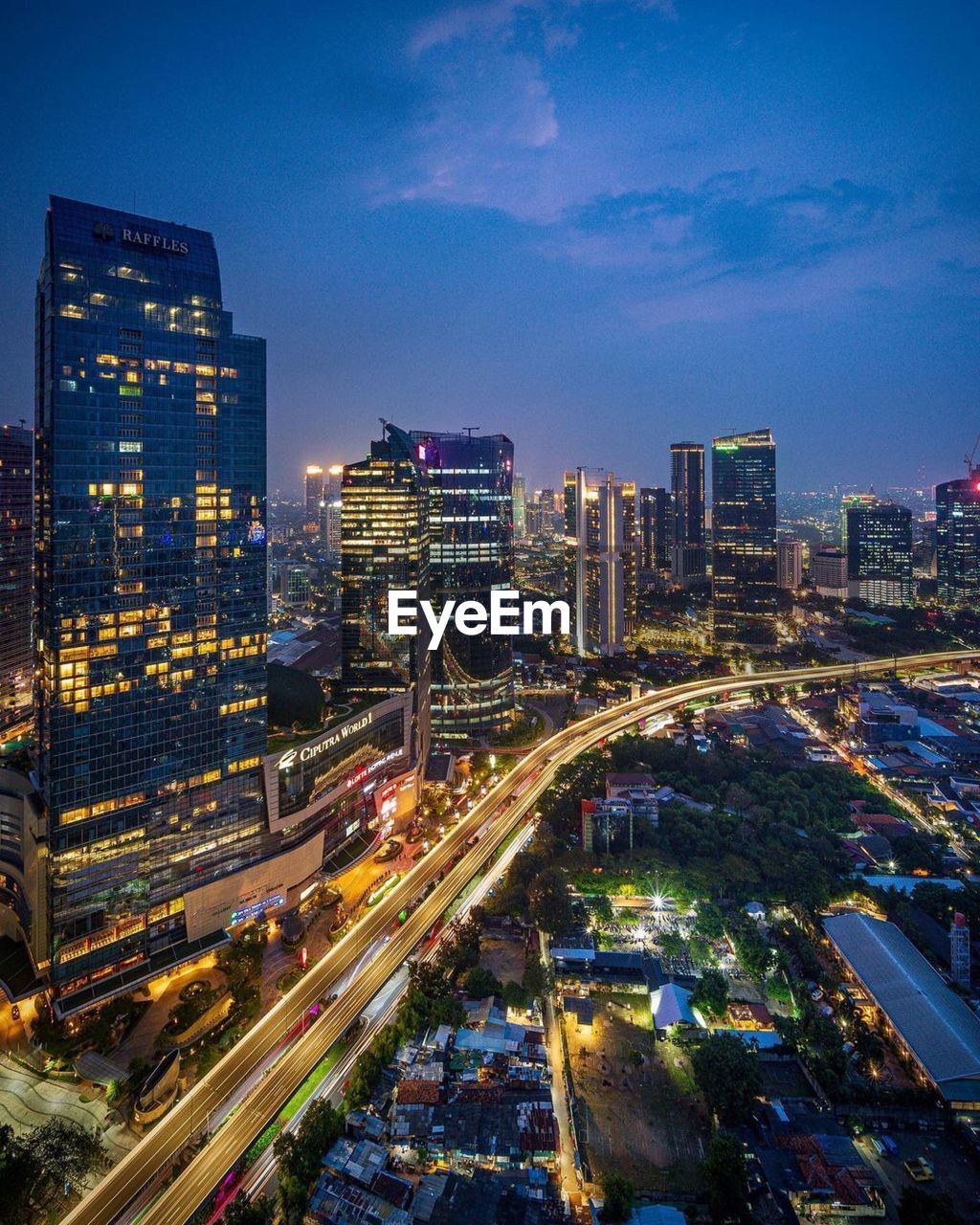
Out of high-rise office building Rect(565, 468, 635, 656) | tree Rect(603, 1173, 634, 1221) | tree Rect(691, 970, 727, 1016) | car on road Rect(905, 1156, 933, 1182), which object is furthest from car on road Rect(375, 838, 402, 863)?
high-rise office building Rect(565, 468, 635, 656)

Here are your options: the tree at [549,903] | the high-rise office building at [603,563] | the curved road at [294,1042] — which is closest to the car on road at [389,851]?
the curved road at [294,1042]

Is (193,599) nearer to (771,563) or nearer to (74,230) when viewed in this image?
(74,230)

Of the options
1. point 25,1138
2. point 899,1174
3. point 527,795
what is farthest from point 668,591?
point 25,1138

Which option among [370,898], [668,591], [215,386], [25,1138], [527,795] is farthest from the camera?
[668,591]

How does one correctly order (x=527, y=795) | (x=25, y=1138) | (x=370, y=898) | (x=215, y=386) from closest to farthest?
(x=25, y=1138)
(x=215, y=386)
(x=370, y=898)
(x=527, y=795)

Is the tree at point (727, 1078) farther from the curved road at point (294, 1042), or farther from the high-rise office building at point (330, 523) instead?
the high-rise office building at point (330, 523)

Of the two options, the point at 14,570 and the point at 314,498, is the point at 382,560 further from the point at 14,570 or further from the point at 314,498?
the point at 314,498

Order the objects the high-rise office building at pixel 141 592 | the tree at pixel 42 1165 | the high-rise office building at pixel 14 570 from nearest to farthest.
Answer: the tree at pixel 42 1165, the high-rise office building at pixel 141 592, the high-rise office building at pixel 14 570
